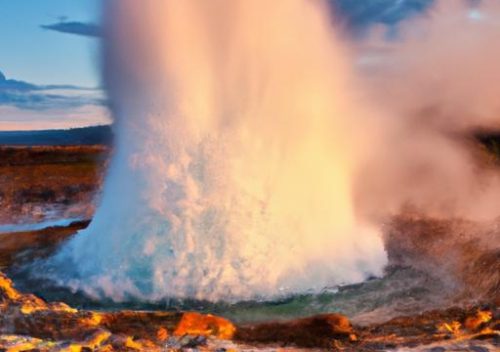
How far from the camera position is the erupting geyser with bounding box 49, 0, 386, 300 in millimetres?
6445

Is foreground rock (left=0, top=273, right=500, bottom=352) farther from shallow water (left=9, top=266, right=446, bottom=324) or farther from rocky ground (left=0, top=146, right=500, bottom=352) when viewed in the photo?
shallow water (left=9, top=266, right=446, bottom=324)

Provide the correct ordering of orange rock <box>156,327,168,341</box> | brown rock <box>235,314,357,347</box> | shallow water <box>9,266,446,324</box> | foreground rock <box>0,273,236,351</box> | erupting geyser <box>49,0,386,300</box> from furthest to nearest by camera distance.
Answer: erupting geyser <box>49,0,386,300</box> → shallow water <box>9,266,446,324</box> → brown rock <box>235,314,357,347</box> → orange rock <box>156,327,168,341</box> → foreground rock <box>0,273,236,351</box>

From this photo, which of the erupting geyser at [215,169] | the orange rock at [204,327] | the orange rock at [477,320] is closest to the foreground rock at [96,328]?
the orange rock at [204,327]

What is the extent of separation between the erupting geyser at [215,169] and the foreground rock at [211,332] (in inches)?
47.5

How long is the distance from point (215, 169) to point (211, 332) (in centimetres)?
258

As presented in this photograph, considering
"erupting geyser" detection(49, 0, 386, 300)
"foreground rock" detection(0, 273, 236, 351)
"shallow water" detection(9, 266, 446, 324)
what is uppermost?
"erupting geyser" detection(49, 0, 386, 300)

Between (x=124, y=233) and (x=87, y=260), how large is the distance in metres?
0.65

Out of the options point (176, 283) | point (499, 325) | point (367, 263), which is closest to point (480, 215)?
point (367, 263)

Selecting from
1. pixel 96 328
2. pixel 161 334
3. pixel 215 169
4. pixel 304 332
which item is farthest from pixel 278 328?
pixel 215 169

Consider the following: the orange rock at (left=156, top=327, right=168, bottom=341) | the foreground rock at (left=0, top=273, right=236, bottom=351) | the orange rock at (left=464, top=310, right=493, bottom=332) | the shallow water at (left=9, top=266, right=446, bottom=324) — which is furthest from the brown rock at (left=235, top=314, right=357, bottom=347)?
the orange rock at (left=464, top=310, right=493, bottom=332)

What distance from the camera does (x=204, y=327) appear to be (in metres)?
4.79

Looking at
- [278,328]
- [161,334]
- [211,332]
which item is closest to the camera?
[161,334]

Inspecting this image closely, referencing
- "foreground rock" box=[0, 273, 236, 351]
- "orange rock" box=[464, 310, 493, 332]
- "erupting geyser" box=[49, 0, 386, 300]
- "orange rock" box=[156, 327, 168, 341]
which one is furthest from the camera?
"erupting geyser" box=[49, 0, 386, 300]

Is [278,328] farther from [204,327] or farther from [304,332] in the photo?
[204,327]
